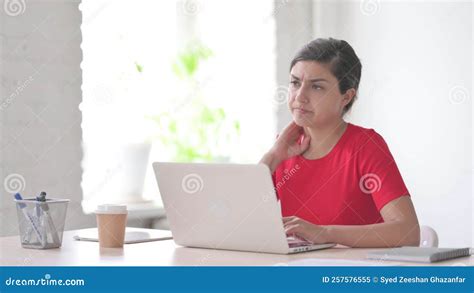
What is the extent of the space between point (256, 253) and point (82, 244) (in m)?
0.54

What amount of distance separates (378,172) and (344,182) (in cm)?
15

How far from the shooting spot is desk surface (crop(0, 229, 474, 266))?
5.82 ft

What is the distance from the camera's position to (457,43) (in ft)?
13.0

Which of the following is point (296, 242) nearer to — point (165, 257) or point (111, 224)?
point (165, 257)

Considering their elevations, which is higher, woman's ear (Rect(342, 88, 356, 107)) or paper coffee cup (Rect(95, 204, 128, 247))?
woman's ear (Rect(342, 88, 356, 107))

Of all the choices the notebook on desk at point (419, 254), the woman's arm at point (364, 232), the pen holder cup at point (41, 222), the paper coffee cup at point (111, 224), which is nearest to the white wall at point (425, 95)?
the woman's arm at point (364, 232)

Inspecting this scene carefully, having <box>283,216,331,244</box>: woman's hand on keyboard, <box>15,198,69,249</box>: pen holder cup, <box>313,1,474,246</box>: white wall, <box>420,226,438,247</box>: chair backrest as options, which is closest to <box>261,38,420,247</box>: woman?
<box>420,226,438,247</box>: chair backrest

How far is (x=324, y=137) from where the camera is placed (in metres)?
2.54

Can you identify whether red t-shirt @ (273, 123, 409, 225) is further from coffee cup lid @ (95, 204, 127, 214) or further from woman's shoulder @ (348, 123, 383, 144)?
coffee cup lid @ (95, 204, 127, 214)

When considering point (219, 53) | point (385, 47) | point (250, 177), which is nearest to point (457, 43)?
point (385, 47)

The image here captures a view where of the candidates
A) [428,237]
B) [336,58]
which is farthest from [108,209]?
[428,237]

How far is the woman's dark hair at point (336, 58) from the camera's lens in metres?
2.50

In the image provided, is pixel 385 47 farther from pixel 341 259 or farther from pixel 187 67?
pixel 341 259

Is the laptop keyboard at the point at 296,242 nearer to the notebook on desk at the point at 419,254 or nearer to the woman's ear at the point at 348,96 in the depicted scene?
the notebook on desk at the point at 419,254
